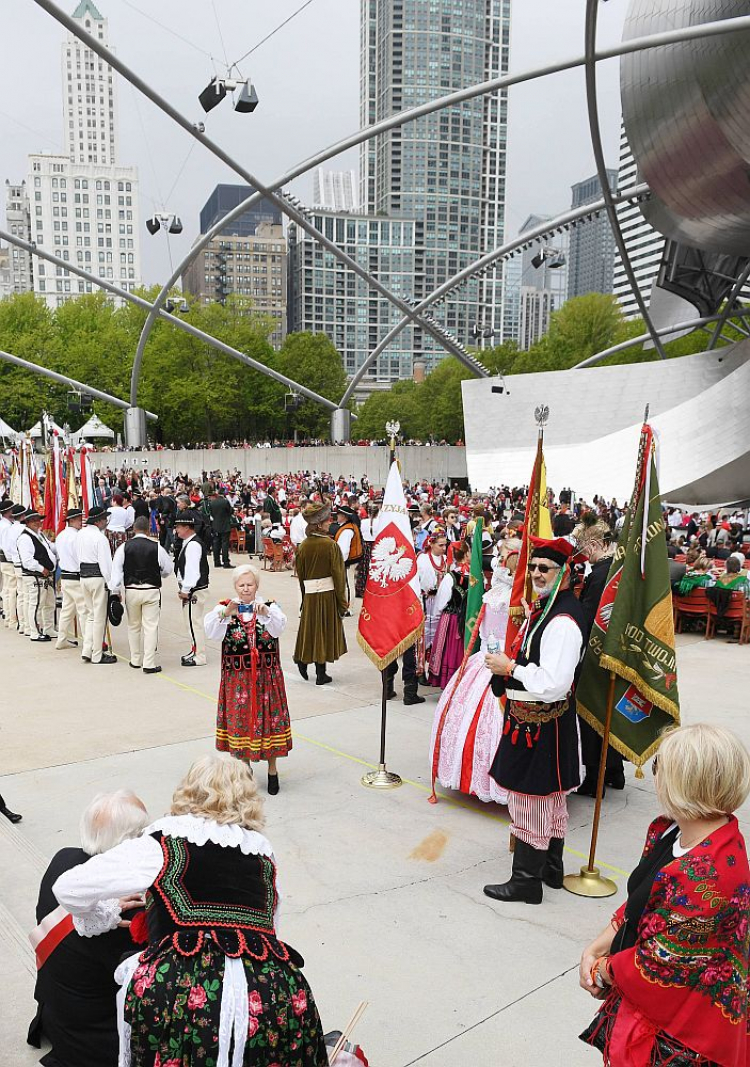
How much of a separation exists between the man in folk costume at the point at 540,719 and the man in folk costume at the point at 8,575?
9739 mm

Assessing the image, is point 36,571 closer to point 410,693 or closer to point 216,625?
point 410,693

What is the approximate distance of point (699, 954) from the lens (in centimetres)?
225

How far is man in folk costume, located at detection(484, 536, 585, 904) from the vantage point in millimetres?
4504

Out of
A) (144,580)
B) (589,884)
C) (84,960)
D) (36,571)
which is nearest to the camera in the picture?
(84,960)

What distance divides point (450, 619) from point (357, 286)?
165658 mm

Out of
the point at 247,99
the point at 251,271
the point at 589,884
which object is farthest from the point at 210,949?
the point at 251,271

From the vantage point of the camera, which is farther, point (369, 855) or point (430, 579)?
point (430, 579)

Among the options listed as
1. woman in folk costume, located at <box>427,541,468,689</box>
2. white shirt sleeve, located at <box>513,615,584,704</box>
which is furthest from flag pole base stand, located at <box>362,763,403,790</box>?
white shirt sleeve, located at <box>513,615,584,704</box>

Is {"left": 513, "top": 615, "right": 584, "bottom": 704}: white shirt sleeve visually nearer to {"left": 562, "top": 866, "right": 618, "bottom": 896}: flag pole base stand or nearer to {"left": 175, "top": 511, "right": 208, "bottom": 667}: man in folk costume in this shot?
{"left": 562, "top": 866, "right": 618, "bottom": 896}: flag pole base stand

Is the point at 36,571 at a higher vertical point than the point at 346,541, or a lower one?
lower

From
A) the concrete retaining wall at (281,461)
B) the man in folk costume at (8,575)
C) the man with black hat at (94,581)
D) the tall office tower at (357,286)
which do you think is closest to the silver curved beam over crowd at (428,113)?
the concrete retaining wall at (281,461)

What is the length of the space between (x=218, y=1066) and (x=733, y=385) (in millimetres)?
26250

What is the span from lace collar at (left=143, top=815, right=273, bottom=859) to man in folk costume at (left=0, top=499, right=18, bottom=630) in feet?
35.2

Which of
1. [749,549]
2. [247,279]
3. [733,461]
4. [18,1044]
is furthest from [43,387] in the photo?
[247,279]
